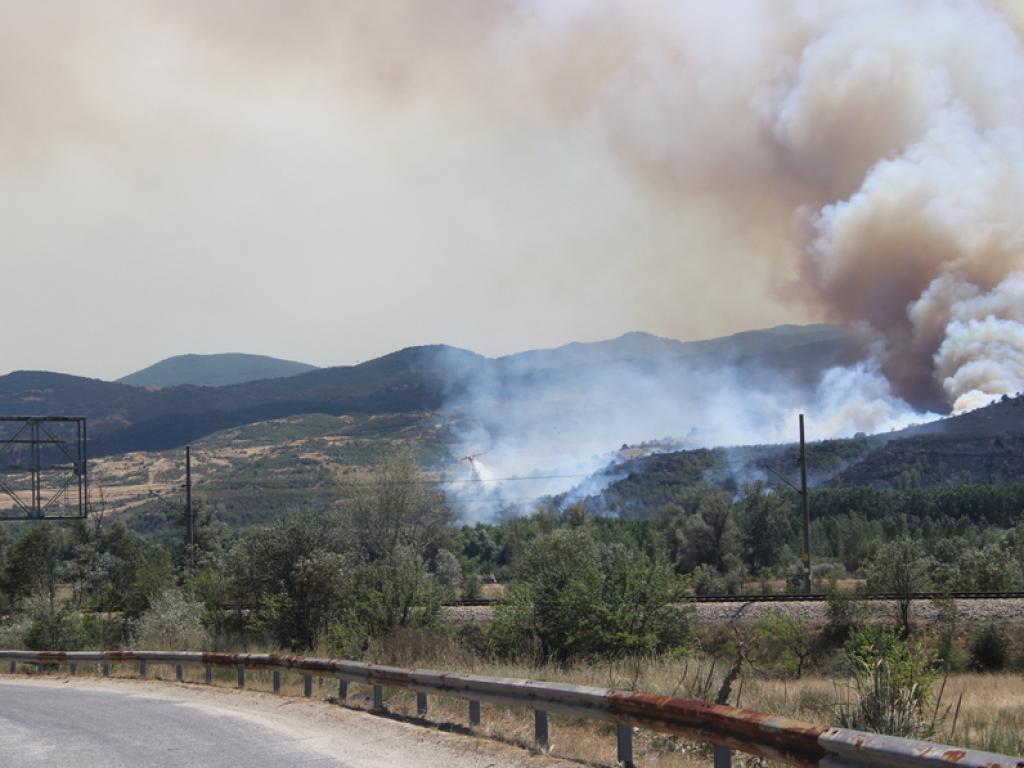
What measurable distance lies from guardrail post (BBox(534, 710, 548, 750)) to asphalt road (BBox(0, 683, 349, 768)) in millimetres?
1757

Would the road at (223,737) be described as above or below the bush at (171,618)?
above

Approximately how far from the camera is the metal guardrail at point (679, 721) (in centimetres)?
629

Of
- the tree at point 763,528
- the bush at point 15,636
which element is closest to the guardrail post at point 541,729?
the bush at point 15,636

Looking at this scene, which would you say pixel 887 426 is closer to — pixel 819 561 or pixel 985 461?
pixel 985 461

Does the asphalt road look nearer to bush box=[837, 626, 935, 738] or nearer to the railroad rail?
bush box=[837, 626, 935, 738]

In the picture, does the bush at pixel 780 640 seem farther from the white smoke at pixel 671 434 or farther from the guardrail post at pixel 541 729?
the white smoke at pixel 671 434

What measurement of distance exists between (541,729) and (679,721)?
2.00 meters

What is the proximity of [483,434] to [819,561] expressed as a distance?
403ft

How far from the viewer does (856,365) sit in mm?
139000

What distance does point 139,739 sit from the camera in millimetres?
11227

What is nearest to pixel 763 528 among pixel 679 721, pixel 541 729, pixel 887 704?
pixel 541 729

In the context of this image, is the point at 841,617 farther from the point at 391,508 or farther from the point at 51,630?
the point at 391,508

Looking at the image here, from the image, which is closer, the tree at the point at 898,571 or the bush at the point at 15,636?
the bush at the point at 15,636

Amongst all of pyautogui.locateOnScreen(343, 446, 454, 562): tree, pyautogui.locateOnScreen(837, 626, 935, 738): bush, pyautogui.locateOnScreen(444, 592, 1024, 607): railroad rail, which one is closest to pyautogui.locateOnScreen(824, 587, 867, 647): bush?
pyautogui.locateOnScreen(444, 592, 1024, 607): railroad rail
